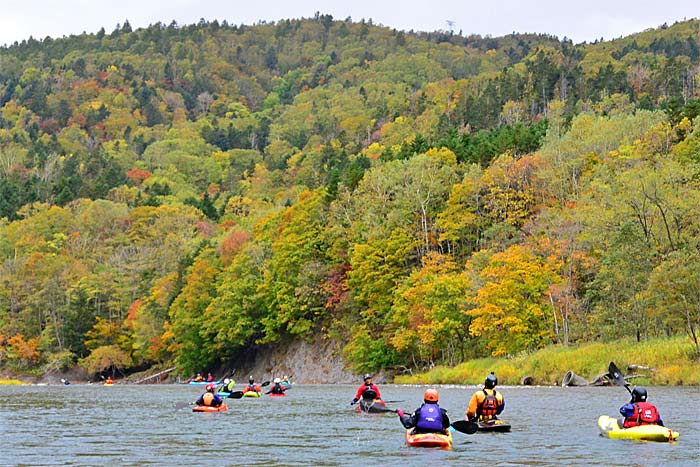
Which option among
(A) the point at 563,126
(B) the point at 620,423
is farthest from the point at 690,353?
(A) the point at 563,126

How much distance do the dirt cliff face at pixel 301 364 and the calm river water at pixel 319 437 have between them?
46781 millimetres

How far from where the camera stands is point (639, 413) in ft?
104

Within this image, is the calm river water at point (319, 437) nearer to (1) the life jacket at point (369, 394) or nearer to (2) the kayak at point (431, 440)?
(2) the kayak at point (431, 440)

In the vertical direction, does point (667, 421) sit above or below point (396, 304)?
below

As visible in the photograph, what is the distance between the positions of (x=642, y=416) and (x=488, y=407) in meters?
4.91

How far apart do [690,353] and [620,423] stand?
27805 mm

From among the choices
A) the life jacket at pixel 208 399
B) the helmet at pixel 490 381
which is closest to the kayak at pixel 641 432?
the helmet at pixel 490 381

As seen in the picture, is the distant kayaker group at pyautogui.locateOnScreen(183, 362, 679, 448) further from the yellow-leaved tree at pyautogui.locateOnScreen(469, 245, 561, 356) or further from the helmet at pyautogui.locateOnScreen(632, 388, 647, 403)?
the yellow-leaved tree at pyautogui.locateOnScreen(469, 245, 561, 356)

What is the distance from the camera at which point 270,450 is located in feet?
99.7

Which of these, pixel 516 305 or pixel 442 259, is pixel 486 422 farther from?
pixel 442 259

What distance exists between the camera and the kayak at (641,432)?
30.8m

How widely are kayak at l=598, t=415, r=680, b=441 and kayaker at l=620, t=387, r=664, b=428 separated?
250 millimetres

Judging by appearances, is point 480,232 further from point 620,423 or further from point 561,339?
point 620,423

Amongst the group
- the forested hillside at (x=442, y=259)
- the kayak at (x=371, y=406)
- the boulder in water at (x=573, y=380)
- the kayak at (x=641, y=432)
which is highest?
the forested hillside at (x=442, y=259)
